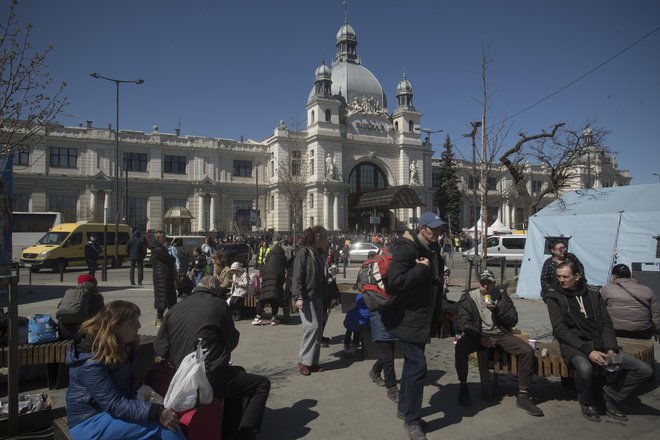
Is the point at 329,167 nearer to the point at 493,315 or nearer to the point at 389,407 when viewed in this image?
the point at 493,315

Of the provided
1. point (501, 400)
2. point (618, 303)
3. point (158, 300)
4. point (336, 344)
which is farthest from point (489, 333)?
point (158, 300)

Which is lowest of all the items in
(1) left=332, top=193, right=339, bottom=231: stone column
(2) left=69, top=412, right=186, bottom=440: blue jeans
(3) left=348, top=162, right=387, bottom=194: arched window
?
(2) left=69, top=412, right=186, bottom=440: blue jeans

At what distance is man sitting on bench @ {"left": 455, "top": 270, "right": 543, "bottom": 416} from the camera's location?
4.91 m

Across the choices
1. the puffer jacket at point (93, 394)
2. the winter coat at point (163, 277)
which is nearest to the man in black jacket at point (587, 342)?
the puffer jacket at point (93, 394)

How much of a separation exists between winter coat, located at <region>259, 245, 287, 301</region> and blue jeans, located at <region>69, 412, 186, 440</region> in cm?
467

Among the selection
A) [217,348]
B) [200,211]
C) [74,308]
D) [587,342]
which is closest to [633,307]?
[587,342]

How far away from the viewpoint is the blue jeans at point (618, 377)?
15.1 ft

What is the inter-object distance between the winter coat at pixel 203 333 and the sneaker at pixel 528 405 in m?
3.07

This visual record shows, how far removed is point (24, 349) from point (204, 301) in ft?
8.67

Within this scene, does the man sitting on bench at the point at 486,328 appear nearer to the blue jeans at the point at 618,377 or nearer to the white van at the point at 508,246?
the blue jeans at the point at 618,377

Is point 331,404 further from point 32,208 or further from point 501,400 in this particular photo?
point 32,208

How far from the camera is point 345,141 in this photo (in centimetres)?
5300

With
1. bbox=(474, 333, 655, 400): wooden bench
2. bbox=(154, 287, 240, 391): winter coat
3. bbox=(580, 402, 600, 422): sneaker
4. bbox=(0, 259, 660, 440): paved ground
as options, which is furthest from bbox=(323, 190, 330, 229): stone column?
bbox=(154, 287, 240, 391): winter coat

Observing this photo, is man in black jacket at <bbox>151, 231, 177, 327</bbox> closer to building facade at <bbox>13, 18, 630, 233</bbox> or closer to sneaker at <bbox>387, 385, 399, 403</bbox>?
sneaker at <bbox>387, 385, 399, 403</bbox>
